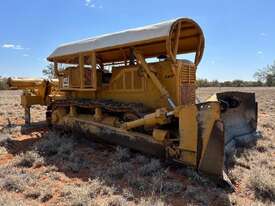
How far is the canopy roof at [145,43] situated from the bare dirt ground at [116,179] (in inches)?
103

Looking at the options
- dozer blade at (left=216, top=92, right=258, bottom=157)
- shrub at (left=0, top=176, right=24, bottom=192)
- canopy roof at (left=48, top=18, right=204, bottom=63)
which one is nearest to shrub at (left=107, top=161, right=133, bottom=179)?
shrub at (left=0, top=176, right=24, bottom=192)

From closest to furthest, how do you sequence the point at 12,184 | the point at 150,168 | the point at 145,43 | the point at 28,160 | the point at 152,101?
1. the point at 12,184
2. the point at 150,168
3. the point at 28,160
4. the point at 145,43
5. the point at 152,101

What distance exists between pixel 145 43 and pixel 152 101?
1439 millimetres

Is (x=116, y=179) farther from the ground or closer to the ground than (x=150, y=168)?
closer to the ground

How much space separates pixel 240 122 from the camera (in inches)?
345

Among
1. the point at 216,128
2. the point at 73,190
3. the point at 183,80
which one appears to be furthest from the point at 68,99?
the point at 216,128

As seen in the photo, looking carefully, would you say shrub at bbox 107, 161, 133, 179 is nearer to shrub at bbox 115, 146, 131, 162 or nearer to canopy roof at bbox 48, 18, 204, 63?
shrub at bbox 115, 146, 131, 162

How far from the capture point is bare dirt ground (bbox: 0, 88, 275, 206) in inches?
203

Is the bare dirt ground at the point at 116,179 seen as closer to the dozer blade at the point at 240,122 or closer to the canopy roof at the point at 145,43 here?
the dozer blade at the point at 240,122

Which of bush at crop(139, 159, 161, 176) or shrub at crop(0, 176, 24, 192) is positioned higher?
bush at crop(139, 159, 161, 176)

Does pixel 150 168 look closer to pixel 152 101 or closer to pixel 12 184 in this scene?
pixel 152 101

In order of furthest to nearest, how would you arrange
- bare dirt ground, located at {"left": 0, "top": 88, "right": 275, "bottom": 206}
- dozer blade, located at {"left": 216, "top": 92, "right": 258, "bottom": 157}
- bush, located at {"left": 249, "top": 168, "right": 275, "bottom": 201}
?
dozer blade, located at {"left": 216, "top": 92, "right": 258, "bottom": 157} → bush, located at {"left": 249, "top": 168, "right": 275, "bottom": 201} → bare dirt ground, located at {"left": 0, "top": 88, "right": 275, "bottom": 206}

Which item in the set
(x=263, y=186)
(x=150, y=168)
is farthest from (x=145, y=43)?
(x=263, y=186)

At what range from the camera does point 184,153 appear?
6.16 meters
